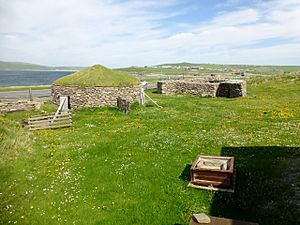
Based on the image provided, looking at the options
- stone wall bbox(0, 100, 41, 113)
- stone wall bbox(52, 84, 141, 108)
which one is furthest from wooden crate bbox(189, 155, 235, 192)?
stone wall bbox(0, 100, 41, 113)

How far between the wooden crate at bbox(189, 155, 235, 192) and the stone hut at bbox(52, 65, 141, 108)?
83.2ft

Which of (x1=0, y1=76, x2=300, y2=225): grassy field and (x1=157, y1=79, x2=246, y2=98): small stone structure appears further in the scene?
(x1=157, y1=79, x2=246, y2=98): small stone structure

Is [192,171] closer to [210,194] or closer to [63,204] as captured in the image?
[210,194]

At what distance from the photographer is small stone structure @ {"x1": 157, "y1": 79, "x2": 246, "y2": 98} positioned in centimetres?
4653

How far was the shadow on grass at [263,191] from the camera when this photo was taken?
10844mm

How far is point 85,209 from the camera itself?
11938 millimetres

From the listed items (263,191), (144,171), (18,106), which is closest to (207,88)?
(18,106)

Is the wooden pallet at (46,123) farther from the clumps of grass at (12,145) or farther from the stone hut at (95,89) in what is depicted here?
the stone hut at (95,89)

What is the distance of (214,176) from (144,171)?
13.1ft

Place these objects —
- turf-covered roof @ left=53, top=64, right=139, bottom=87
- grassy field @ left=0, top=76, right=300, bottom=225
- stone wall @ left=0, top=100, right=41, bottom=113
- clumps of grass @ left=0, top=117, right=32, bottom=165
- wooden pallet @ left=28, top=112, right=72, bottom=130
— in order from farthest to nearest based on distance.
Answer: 1. turf-covered roof @ left=53, top=64, right=139, bottom=87
2. stone wall @ left=0, top=100, right=41, bottom=113
3. wooden pallet @ left=28, top=112, right=72, bottom=130
4. clumps of grass @ left=0, top=117, right=32, bottom=165
5. grassy field @ left=0, top=76, right=300, bottom=225

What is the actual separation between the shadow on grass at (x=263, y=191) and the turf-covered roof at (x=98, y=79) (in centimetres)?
2422

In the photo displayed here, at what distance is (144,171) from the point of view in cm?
1536

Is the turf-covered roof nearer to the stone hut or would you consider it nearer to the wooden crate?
the stone hut

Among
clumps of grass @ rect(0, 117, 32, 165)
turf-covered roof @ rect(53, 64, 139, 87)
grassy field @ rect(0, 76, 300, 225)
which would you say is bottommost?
grassy field @ rect(0, 76, 300, 225)
